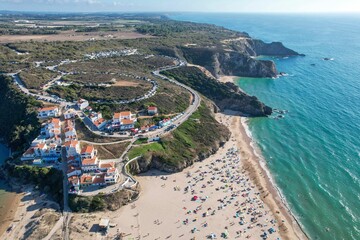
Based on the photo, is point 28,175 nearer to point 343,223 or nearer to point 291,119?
point 343,223

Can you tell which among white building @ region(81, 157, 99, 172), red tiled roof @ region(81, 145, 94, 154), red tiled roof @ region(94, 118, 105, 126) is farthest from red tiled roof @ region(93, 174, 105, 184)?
red tiled roof @ region(94, 118, 105, 126)

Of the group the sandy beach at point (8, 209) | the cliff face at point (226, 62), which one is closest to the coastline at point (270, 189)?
the sandy beach at point (8, 209)

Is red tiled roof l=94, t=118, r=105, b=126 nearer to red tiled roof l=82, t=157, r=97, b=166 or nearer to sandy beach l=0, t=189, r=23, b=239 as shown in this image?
red tiled roof l=82, t=157, r=97, b=166

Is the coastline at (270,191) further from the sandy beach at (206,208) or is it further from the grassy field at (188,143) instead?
the grassy field at (188,143)

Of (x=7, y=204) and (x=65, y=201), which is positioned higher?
(x=65, y=201)

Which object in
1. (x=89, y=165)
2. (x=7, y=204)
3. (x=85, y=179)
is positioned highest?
(x=89, y=165)

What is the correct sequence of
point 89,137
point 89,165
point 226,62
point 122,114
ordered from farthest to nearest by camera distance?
point 226,62 → point 122,114 → point 89,137 → point 89,165

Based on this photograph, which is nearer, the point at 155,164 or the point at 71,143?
the point at 71,143

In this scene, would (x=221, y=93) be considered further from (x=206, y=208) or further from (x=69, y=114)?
(x=206, y=208)

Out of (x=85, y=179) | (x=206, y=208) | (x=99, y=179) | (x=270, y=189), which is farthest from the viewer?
(x=270, y=189)

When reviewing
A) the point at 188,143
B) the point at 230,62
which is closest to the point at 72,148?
the point at 188,143
